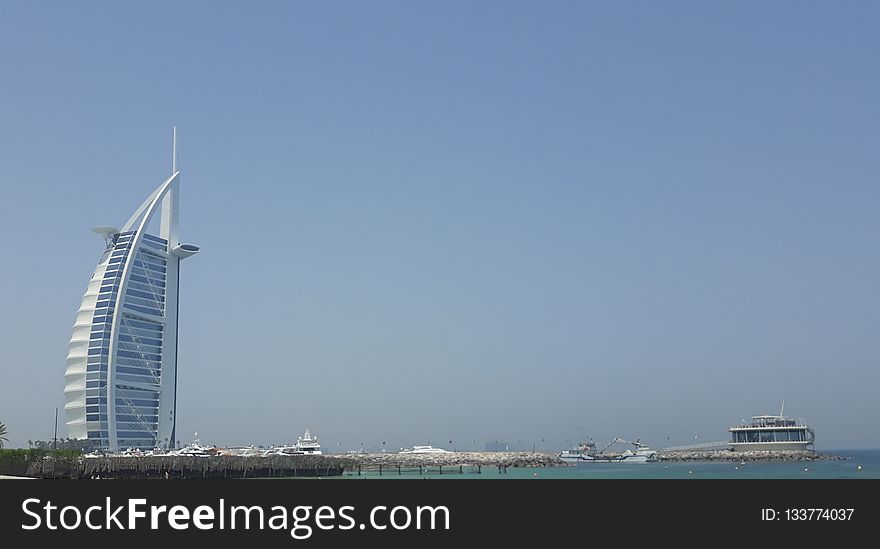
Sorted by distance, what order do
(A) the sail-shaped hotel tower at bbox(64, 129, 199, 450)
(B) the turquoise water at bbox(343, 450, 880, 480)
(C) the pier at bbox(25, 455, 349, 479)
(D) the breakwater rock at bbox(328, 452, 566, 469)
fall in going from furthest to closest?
(D) the breakwater rock at bbox(328, 452, 566, 469), (A) the sail-shaped hotel tower at bbox(64, 129, 199, 450), (B) the turquoise water at bbox(343, 450, 880, 480), (C) the pier at bbox(25, 455, 349, 479)

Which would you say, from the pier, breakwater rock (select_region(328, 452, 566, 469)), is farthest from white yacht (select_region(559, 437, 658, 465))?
the pier

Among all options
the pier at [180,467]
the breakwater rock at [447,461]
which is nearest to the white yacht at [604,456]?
the breakwater rock at [447,461]

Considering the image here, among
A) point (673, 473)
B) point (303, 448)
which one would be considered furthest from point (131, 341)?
point (673, 473)

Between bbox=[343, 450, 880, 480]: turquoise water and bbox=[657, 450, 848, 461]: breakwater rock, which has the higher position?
bbox=[343, 450, 880, 480]: turquoise water

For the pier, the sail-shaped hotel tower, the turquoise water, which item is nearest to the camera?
the pier

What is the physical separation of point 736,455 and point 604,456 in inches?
1016

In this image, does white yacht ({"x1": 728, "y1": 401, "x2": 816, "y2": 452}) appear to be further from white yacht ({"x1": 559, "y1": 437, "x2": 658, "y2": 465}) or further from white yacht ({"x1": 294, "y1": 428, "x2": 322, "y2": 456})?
white yacht ({"x1": 294, "y1": 428, "x2": 322, "y2": 456})

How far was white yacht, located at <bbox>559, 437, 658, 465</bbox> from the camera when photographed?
565ft

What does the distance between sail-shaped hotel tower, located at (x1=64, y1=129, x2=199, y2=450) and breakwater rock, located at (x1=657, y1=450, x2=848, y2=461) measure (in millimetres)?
99771

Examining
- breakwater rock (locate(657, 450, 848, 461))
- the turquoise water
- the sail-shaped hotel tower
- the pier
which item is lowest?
breakwater rock (locate(657, 450, 848, 461))

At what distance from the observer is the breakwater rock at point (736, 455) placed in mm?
166875
